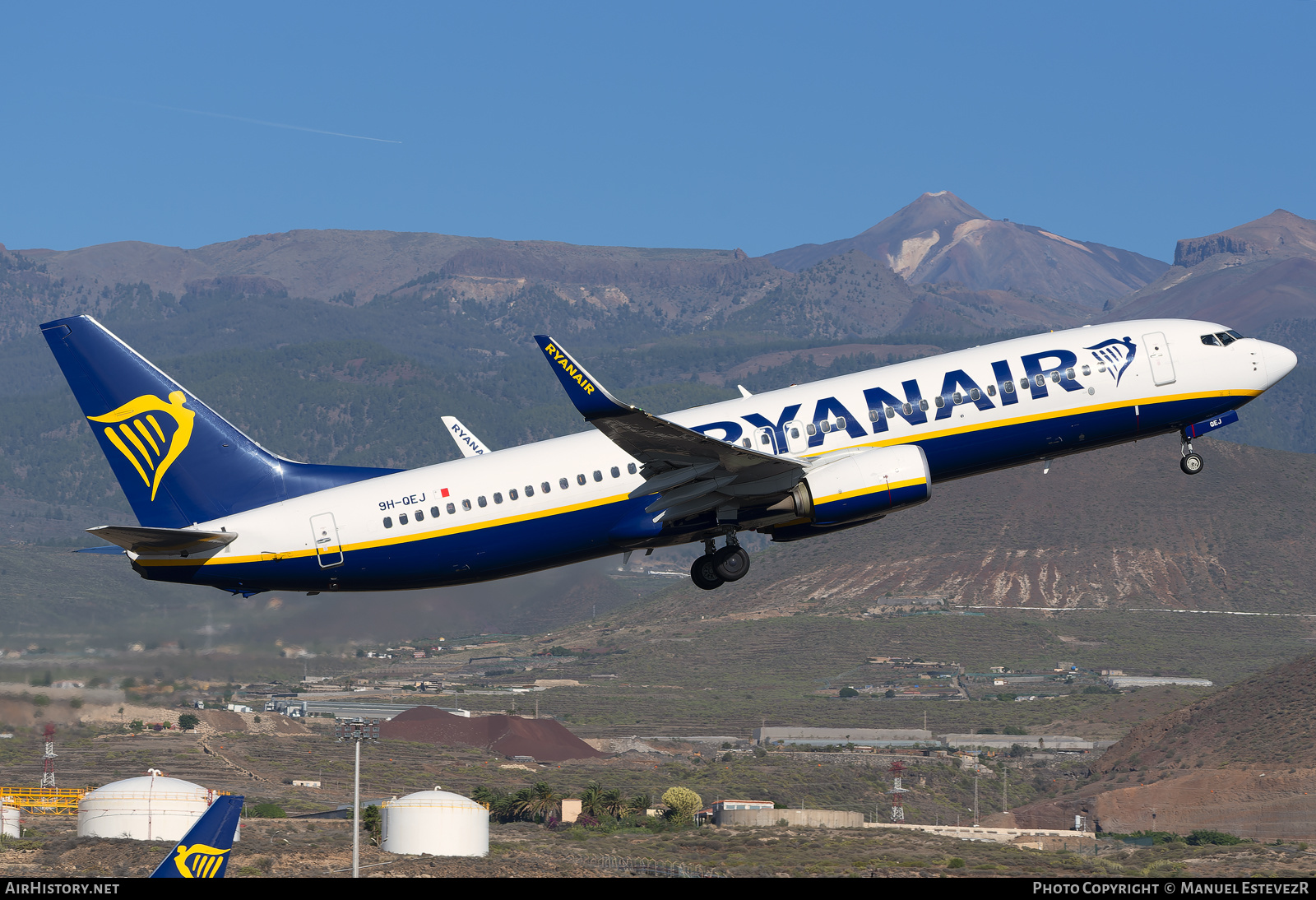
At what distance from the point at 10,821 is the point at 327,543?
6761 cm

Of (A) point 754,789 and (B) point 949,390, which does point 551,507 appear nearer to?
(B) point 949,390

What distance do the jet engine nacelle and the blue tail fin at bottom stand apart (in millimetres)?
15534

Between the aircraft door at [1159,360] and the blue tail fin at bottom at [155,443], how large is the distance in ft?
93.2

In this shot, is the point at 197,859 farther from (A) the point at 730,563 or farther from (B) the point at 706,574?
(A) the point at 730,563

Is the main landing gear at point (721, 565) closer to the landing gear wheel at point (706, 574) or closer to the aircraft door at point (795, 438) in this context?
the landing gear wheel at point (706, 574)

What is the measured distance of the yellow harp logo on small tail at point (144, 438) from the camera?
49375 mm

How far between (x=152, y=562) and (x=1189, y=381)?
3613cm

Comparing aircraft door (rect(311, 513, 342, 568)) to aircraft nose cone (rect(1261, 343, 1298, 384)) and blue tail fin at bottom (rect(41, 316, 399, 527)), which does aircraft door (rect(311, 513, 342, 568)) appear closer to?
blue tail fin at bottom (rect(41, 316, 399, 527))

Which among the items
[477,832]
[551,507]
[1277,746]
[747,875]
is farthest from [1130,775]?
[551,507]

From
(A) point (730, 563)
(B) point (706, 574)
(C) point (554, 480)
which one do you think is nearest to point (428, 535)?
(C) point (554, 480)

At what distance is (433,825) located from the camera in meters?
96.9

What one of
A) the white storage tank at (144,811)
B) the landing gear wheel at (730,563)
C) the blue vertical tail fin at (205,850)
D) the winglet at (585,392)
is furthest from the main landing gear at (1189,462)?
the white storage tank at (144,811)

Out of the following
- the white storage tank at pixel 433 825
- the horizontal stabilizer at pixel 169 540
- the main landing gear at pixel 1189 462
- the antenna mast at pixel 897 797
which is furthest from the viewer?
the antenna mast at pixel 897 797

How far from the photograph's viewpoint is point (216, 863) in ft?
164
